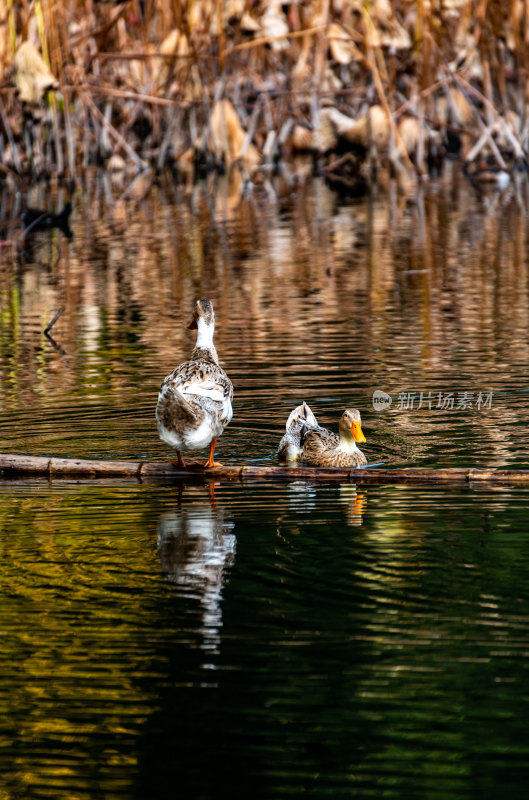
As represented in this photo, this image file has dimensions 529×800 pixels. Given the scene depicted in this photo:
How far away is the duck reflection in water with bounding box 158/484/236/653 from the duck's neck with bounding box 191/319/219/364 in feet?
5.13

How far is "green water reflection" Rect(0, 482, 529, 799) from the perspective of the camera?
14.1 feet

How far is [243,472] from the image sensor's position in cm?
743

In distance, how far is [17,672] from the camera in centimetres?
500

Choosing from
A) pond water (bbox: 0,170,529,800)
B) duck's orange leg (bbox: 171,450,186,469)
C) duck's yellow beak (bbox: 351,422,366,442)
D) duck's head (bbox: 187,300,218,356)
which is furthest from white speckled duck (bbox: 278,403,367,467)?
duck's head (bbox: 187,300,218,356)

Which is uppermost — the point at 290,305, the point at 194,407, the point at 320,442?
the point at 194,407

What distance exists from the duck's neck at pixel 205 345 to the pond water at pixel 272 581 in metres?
0.49

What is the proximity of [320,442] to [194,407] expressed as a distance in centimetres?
90

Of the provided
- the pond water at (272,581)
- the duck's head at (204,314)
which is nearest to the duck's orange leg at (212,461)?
the pond water at (272,581)

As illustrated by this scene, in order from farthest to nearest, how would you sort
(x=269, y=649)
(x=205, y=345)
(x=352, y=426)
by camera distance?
(x=205, y=345)
(x=352, y=426)
(x=269, y=649)

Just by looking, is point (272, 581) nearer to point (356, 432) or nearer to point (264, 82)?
point (356, 432)

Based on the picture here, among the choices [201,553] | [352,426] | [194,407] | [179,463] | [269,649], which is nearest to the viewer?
[269,649]

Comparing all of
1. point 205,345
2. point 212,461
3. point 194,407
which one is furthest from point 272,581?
point 205,345

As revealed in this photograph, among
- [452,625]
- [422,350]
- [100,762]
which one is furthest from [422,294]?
[100,762]

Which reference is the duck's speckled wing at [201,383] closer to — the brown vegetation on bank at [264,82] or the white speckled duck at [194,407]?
the white speckled duck at [194,407]
